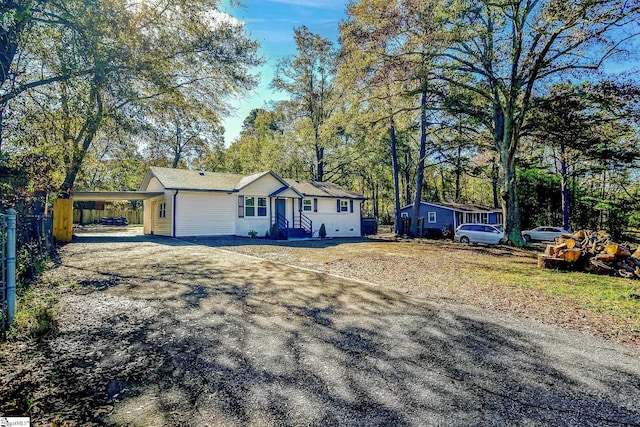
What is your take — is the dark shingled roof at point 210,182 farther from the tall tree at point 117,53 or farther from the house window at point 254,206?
the tall tree at point 117,53

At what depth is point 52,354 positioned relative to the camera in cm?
324

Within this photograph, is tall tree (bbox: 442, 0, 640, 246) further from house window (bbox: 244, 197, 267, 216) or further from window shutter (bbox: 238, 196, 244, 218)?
window shutter (bbox: 238, 196, 244, 218)

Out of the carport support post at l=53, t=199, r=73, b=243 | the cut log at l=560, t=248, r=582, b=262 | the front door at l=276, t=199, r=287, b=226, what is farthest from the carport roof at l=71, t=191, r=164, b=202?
the cut log at l=560, t=248, r=582, b=262

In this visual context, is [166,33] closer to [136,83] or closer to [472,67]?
[136,83]

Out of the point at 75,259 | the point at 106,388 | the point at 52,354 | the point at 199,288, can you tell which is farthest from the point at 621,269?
the point at 75,259

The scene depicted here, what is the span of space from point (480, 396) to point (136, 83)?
35.1ft

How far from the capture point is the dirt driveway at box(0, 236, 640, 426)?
2.45m

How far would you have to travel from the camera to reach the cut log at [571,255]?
9.64 meters

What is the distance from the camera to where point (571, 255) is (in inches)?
382

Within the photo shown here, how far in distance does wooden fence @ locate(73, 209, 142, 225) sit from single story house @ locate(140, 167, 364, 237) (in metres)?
17.7

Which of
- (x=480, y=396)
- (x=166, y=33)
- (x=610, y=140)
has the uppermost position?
(x=166, y=33)

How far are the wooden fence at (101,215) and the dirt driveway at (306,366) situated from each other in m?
35.7

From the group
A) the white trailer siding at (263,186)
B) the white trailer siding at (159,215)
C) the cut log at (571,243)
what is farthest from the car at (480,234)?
the white trailer siding at (159,215)

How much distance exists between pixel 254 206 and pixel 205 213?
122 inches
